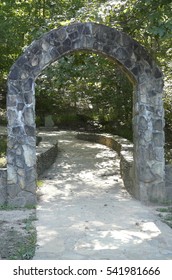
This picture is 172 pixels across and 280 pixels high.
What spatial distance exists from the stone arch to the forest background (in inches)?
32.0

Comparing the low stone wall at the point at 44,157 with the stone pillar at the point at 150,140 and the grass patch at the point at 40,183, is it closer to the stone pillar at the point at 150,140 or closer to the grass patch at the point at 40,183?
the grass patch at the point at 40,183

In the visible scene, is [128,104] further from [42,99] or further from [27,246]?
[27,246]

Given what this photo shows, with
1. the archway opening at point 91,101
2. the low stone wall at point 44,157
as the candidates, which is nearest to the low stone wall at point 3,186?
the low stone wall at point 44,157

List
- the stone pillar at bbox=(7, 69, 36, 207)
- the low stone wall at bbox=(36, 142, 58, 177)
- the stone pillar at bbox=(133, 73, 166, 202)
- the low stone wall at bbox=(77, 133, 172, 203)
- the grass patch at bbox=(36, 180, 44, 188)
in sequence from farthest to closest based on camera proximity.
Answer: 1. the low stone wall at bbox=(36, 142, 58, 177)
2. the grass patch at bbox=(36, 180, 44, 188)
3. the low stone wall at bbox=(77, 133, 172, 203)
4. the stone pillar at bbox=(133, 73, 166, 202)
5. the stone pillar at bbox=(7, 69, 36, 207)

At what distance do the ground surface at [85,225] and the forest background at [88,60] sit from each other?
319 cm

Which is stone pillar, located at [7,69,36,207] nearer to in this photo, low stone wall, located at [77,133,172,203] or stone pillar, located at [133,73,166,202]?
stone pillar, located at [133,73,166,202]

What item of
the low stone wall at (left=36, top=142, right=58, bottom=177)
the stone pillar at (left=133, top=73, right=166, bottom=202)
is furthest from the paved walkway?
the stone pillar at (left=133, top=73, right=166, bottom=202)

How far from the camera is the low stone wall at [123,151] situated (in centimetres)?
948

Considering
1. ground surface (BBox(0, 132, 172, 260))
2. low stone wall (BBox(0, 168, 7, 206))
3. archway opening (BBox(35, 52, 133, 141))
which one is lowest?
ground surface (BBox(0, 132, 172, 260))

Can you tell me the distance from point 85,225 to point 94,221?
0.29 m

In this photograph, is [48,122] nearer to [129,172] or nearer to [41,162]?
[41,162]

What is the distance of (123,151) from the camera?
11.8 m

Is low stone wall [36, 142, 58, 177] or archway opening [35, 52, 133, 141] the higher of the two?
archway opening [35, 52, 133, 141]

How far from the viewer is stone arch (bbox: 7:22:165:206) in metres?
8.18
